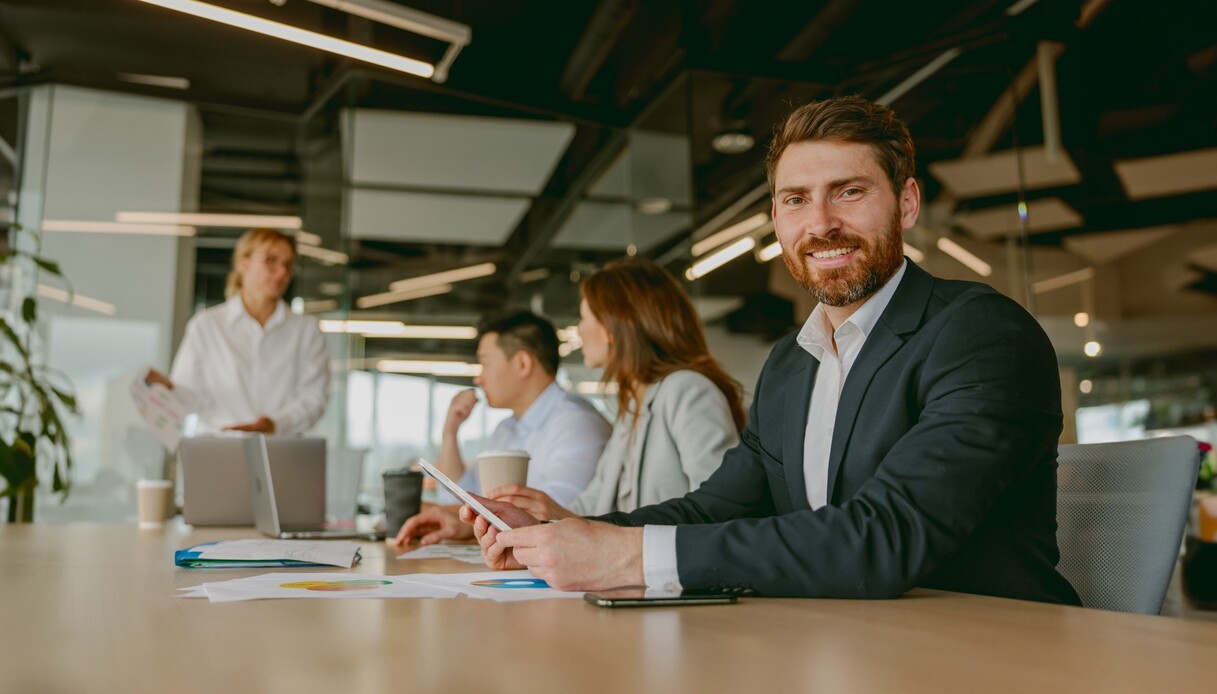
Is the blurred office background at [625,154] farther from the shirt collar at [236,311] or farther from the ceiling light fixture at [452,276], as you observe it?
the shirt collar at [236,311]

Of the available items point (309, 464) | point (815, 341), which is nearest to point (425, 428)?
point (309, 464)

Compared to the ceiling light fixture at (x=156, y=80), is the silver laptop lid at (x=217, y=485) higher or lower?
lower

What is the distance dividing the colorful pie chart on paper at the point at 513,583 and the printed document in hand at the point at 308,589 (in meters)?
0.07

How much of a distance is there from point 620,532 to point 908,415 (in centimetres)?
45

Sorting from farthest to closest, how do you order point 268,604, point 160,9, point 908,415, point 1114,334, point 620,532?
point 1114,334, point 160,9, point 908,415, point 620,532, point 268,604

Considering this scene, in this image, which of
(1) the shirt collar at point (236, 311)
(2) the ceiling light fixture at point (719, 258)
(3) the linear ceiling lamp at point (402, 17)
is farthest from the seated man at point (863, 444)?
(2) the ceiling light fixture at point (719, 258)

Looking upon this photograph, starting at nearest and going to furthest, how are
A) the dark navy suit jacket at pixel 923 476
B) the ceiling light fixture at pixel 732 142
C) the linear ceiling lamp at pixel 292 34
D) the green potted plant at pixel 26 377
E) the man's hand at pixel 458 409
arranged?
the dark navy suit jacket at pixel 923 476 < the man's hand at pixel 458 409 < the linear ceiling lamp at pixel 292 34 < the green potted plant at pixel 26 377 < the ceiling light fixture at pixel 732 142

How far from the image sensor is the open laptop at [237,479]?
2121 mm

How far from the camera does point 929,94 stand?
5.19 metres

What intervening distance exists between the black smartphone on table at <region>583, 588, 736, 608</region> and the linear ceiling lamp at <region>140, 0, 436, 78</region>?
12.7 feet

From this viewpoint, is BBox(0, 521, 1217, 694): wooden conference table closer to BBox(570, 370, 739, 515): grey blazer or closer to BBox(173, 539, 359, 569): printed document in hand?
BBox(173, 539, 359, 569): printed document in hand

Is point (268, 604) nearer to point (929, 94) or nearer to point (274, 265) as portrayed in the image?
point (274, 265)

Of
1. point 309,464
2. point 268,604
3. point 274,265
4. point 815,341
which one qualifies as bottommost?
Result: point 268,604

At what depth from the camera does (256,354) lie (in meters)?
3.70
